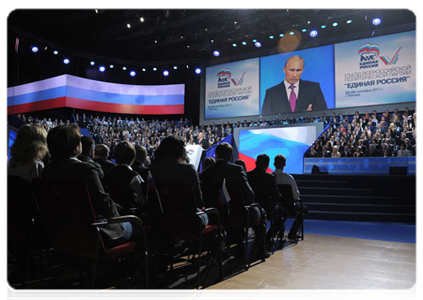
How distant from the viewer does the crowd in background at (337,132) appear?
357 inches

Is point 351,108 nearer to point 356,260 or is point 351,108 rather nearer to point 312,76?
point 312,76

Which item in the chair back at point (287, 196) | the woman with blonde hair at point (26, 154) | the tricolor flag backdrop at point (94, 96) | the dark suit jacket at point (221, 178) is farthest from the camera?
the tricolor flag backdrop at point (94, 96)

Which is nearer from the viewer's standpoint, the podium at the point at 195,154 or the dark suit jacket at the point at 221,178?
the dark suit jacket at the point at 221,178

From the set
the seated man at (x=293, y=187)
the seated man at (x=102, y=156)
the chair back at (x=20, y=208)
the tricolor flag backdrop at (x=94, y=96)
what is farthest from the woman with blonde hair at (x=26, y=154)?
the tricolor flag backdrop at (x=94, y=96)

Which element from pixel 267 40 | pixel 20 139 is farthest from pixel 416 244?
pixel 267 40

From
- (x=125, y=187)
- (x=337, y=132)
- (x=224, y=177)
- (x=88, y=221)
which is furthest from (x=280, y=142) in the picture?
(x=88, y=221)

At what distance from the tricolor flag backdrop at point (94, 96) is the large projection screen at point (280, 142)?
5.43m

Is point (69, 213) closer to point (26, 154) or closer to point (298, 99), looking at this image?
point (26, 154)

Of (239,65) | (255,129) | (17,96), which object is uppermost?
(239,65)

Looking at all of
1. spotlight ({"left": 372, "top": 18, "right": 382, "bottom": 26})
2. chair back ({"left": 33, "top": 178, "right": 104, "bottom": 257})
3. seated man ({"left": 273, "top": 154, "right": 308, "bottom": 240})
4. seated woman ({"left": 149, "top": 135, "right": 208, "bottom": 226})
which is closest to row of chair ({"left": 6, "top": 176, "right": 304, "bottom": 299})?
chair back ({"left": 33, "top": 178, "right": 104, "bottom": 257})

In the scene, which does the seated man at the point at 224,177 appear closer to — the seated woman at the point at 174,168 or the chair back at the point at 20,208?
the seated woman at the point at 174,168

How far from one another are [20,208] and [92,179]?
72cm

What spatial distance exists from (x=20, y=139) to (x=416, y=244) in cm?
474

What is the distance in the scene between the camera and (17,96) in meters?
17.8
